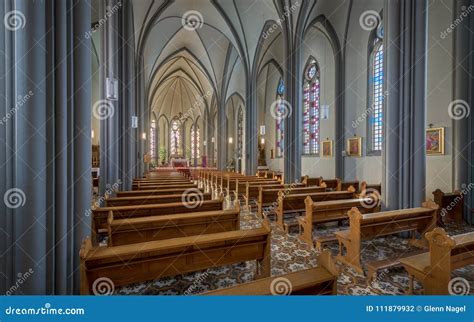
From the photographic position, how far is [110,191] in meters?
6.54

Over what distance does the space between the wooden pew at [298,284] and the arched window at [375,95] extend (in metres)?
10.6

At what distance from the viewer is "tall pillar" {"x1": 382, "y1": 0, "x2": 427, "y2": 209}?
5.67m

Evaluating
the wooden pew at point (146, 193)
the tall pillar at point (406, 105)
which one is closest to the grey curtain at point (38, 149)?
the wooden pew at point (146, 193)

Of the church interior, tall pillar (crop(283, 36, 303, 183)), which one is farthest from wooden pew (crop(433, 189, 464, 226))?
tall pillar (crop(283, 36, 303, 183))

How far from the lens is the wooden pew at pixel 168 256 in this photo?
8.12ft

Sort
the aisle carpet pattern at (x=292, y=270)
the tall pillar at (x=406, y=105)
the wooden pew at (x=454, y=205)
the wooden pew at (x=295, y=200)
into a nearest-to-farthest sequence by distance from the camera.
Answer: the aisle carpet pattern at (x=292, y=270)
the tall pillar at (x=406, y=105)
the wooden pew at (x=295, y=200)
the wooden pew at (x=454, y=205)

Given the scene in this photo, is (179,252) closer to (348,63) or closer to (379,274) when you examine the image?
(379,274)

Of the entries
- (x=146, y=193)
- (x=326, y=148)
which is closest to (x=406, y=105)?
(x=146, y=193)

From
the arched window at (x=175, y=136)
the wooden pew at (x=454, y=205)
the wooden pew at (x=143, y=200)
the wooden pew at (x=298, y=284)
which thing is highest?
the arched window at (x=175, y=136)

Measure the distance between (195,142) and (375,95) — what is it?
24.8m

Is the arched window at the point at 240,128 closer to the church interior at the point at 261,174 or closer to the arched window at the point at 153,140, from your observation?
the church interior at the point at 261,174

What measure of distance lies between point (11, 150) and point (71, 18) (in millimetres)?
1614

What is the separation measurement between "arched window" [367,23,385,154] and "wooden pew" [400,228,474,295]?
8955 mm

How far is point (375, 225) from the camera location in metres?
4.16
